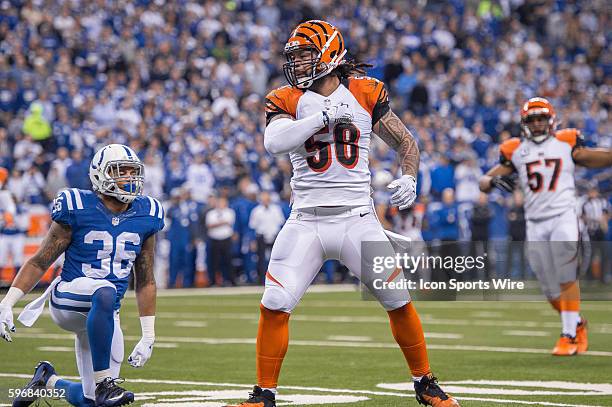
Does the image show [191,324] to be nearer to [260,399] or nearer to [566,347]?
[566,347]

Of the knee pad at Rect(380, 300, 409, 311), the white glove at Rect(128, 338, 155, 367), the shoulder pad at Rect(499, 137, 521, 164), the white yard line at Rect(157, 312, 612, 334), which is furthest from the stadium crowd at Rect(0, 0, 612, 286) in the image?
the knee pad at Rect(380, 300, 409, 311)

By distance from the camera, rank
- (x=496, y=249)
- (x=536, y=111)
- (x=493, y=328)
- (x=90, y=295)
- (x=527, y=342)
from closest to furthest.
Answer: (x=90, y=295) → (x=536, y=111) → (x=527, y=342) → (x=493, y=328) → (x=496, y=249)

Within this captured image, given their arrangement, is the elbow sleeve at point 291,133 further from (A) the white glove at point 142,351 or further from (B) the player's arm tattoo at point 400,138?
(A) the white glove at point 142,351

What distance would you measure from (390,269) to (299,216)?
20.4 inches

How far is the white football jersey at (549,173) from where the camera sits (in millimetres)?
9719

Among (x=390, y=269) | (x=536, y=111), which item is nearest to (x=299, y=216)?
(x=390, y=269)

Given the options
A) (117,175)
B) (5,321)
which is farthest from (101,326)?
(117,175)

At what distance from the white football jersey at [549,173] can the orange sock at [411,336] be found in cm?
409

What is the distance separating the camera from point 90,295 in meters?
5.77

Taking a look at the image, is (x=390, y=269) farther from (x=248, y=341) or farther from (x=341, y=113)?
(x=248, y=341)

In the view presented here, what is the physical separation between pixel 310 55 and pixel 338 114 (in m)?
0.34

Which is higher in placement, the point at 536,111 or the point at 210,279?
the point at 536,111

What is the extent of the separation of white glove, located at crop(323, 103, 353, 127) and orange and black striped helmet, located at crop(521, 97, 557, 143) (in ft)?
12.8

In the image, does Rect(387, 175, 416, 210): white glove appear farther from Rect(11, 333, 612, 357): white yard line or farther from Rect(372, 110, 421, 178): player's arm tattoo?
Rect(11, 333, 612, 357): white yard line
